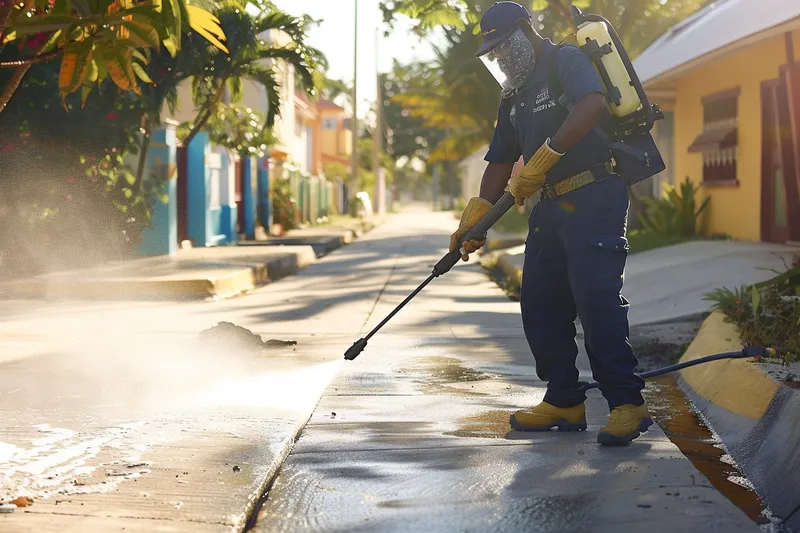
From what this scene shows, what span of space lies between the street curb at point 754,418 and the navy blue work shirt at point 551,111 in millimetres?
1328

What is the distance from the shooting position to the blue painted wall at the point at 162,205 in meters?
18.8

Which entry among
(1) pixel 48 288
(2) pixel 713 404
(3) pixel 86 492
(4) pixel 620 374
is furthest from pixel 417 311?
(3) pixel 86 492

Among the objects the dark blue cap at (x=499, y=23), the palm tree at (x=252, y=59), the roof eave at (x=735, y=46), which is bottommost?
the dark blue cap at (x=499, y=23)

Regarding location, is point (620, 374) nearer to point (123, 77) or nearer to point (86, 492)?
point (86, 492)

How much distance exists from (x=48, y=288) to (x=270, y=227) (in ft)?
60.9

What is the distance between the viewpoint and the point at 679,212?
18859 mm

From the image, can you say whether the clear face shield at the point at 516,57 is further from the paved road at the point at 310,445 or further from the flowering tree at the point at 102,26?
the paved road at the point at 310,445

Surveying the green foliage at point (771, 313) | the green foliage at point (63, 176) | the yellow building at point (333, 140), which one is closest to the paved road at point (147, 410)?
the green foliage at point (771, 313)

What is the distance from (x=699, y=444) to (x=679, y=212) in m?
13.6

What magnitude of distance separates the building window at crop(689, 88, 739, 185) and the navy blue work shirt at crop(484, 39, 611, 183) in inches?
480

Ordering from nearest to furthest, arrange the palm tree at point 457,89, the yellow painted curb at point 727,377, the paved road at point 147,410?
the paved road at point 147,410
the yellow painted curb at point 727,377
the palm tree at point 457,89

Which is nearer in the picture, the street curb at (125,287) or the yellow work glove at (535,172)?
the yellow work glove at (535,172)

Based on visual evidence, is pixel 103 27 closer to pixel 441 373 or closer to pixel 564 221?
pixel 564 221

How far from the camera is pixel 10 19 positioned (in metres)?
5.74
